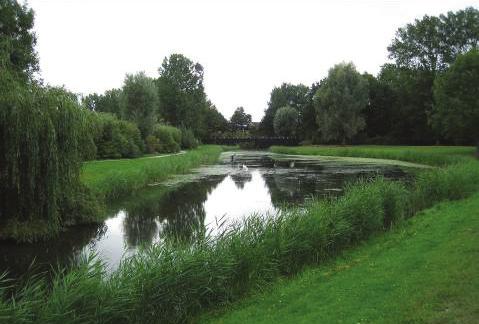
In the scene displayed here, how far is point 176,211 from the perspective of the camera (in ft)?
59.6

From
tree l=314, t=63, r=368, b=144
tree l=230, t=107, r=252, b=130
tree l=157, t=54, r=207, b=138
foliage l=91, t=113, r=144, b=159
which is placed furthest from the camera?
tree l=230, t=107, r=252, b=130

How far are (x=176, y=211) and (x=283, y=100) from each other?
96814 mm

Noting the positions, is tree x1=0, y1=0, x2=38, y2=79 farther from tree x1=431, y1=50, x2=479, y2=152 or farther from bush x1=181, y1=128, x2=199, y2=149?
tree x1=431, y1=50, x2=479, y2=152

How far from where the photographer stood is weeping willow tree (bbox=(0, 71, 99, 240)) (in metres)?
12.2

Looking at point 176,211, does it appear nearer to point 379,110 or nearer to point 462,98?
point 462,98

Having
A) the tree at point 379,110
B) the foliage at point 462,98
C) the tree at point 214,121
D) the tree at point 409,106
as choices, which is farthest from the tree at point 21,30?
the tree at point 214,121

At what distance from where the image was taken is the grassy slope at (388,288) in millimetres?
5984

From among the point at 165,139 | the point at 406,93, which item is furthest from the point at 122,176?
the point at 406,93

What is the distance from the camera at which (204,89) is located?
259 ft

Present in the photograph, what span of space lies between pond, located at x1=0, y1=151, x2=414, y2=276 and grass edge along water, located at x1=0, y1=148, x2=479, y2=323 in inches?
37.0

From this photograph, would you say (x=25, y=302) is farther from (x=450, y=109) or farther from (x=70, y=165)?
(x=450, y=109)

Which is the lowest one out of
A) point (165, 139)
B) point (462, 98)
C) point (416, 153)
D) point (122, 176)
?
point (416, 153)

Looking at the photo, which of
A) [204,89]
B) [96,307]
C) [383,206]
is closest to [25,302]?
[96,307]

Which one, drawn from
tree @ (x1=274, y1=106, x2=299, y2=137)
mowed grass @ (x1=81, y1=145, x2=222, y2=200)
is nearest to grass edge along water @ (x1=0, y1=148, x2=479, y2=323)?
mowed grass @ (x1=81, y1=145, x2=222, y2=200)
